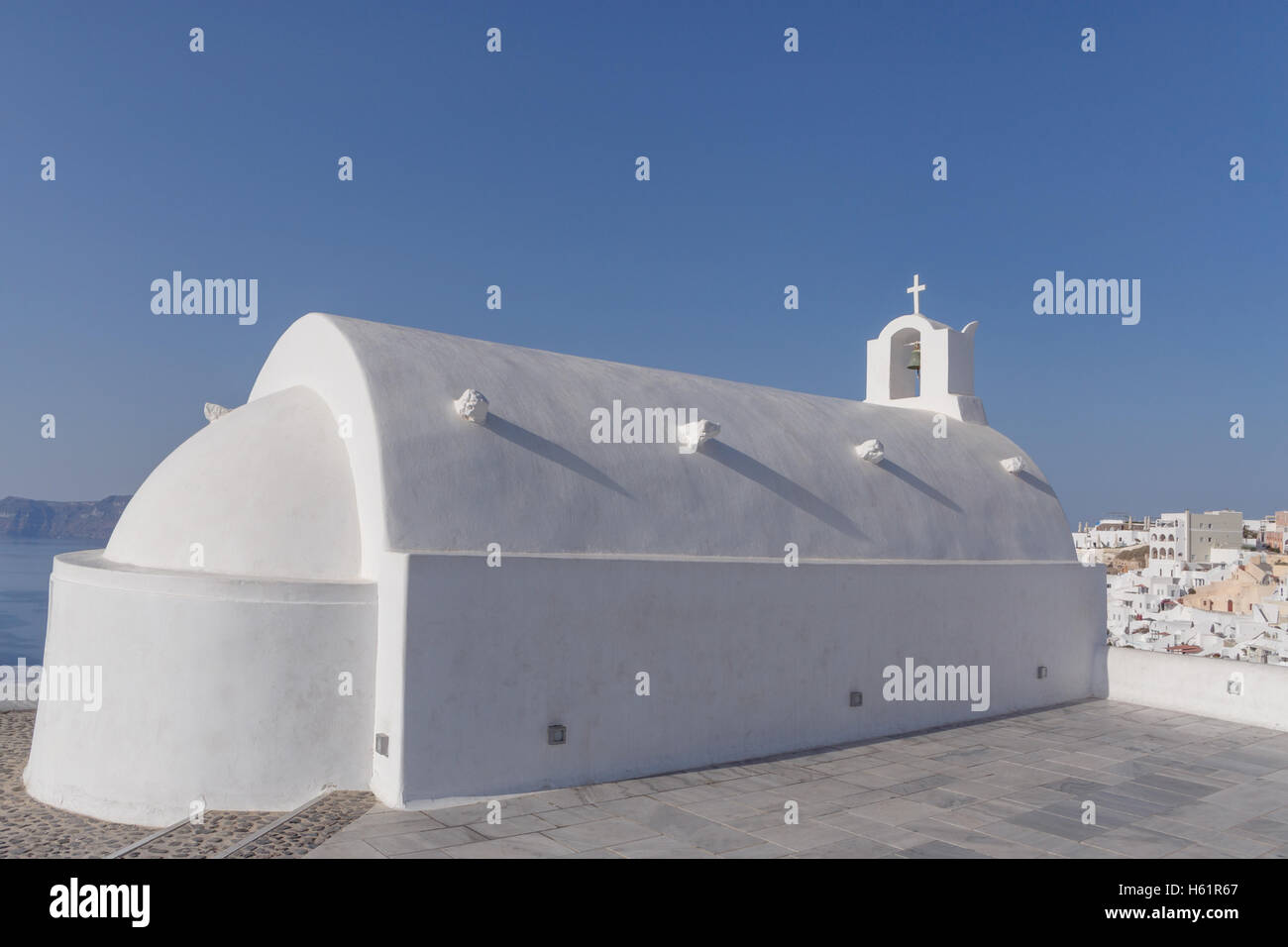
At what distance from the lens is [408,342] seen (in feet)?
33.9

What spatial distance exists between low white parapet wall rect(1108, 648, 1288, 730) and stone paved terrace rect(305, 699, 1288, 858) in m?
1.47

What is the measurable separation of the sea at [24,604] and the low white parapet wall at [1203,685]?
18653 mm

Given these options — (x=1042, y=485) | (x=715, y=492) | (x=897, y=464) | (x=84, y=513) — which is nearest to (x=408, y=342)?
(x=715, y=492)

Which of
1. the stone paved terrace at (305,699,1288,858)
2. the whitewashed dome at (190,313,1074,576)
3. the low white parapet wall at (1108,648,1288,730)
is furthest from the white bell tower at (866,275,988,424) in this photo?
the stone paved terrace at (305,699,1288,858)

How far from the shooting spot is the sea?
43.2m

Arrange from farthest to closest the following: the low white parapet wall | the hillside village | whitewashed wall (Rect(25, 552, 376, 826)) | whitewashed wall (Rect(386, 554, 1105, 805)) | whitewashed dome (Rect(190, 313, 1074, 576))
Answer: the hillside village < the low white parapet wall < whitewashed dome (Rect(190, 313, 1074, 576)) < whitewashed wall (Rect(386, 554, 1105, 805)) < whitewashed wall (Rect(25, 552, 376, 826))

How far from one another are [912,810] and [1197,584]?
A: 148 feet

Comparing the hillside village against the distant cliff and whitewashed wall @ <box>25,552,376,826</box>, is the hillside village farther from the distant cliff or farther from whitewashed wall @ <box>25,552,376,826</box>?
the distant cliff

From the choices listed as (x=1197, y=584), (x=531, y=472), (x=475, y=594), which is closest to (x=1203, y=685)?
(x=531, y=472)

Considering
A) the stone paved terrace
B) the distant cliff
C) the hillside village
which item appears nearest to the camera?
the stone paved terrace

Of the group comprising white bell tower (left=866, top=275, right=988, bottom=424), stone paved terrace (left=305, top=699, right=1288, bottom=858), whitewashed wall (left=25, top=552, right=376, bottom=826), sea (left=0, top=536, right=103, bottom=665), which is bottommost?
sea (left=0, top=536, right=103, bottom=665)

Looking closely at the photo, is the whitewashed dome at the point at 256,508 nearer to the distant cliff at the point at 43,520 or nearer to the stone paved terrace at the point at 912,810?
the stone paved terrace at the point at 912,810

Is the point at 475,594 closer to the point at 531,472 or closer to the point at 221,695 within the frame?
the point at 531,472

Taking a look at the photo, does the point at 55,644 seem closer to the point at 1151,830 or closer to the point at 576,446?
the point at 576,446
